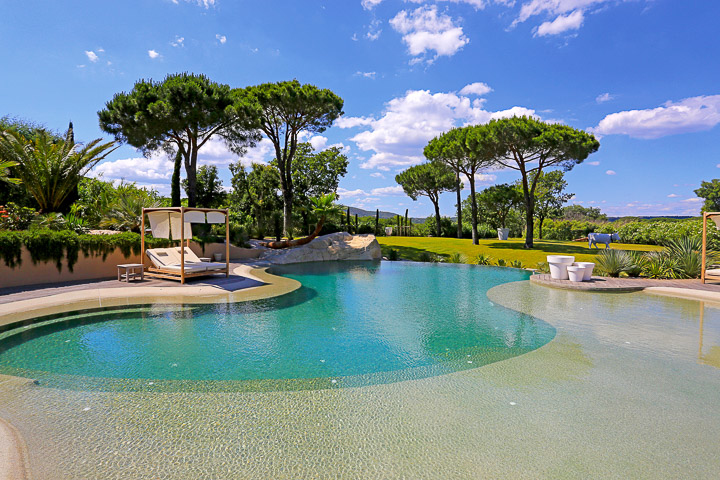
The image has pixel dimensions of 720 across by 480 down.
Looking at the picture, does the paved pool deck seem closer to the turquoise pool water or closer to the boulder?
the turquoise pool water

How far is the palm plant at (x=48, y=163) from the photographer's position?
13419 millimetres

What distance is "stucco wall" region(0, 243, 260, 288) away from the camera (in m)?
8.83

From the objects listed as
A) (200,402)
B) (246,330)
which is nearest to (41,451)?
(200,402)

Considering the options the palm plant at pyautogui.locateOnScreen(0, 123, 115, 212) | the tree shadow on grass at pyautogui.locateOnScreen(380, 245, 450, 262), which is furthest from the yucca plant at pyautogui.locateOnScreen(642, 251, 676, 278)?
the palm plant at pyautogui.locateOnScreen(0, 123, 115, 212)

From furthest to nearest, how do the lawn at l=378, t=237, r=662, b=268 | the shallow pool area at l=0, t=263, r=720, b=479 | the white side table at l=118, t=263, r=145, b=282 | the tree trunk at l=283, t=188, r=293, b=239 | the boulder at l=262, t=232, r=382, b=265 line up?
the tree trunk at l=283, t=188, r=293, b=239 → the boulder at l=262, t=232, r=382, b=265 → the lawn at l=378, t=237, r=662, b=268 → the white side table at l=118, t=263, r=145, b=282 → the shallow pool area at l=0, t=263, r=720, b=479

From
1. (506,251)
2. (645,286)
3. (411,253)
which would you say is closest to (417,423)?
(645,286)

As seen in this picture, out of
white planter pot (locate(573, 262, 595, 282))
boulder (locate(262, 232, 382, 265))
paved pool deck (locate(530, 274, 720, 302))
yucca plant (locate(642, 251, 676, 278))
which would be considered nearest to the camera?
paved pool deck (locate(530, 274, 720, 302))

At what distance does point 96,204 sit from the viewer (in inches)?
580

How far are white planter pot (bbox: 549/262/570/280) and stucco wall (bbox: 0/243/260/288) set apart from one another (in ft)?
43.1

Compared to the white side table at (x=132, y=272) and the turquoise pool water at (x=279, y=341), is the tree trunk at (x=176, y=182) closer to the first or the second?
the white side table at (x=132, y=272)

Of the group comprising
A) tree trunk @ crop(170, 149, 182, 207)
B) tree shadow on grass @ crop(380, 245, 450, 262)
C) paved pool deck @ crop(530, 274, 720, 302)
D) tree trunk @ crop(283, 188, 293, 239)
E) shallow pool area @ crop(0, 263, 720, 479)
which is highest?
tree trunk @ crop(170, 149, 182, 207)

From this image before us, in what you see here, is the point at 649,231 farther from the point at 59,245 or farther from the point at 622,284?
the point at 59,245

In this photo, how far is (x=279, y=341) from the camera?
5336mm

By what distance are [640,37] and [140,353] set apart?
18845 millimetres
